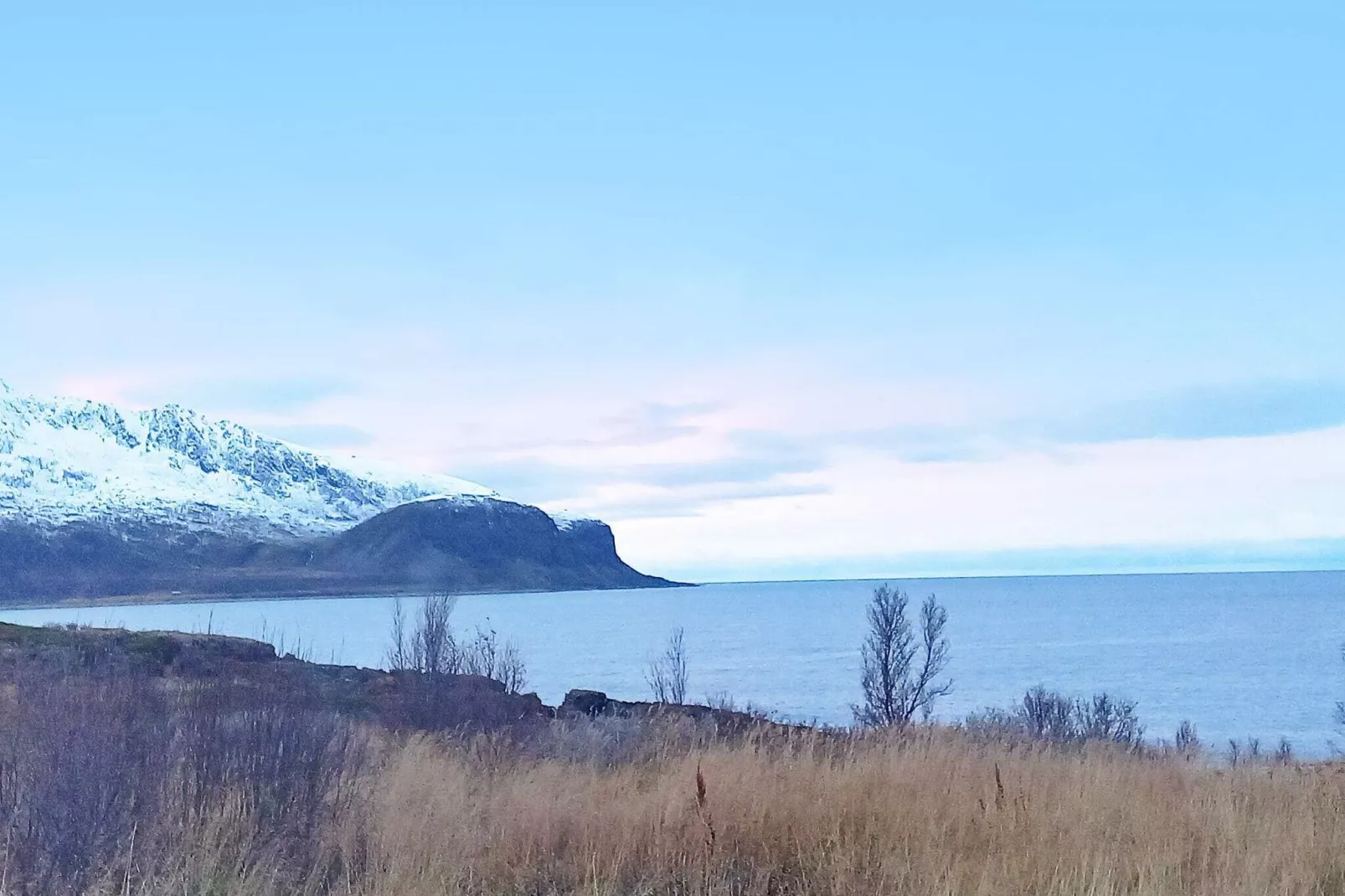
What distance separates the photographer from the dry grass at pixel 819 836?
18.9ft

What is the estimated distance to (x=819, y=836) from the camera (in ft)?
21.8

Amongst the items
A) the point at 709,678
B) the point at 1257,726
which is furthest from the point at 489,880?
the point at 709,678

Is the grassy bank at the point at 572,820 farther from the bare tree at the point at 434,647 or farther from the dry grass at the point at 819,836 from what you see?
the bare tree at the point at 434,647

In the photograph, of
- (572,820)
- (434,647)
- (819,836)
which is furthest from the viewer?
(434,647)

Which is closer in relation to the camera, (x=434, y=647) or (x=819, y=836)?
(x=819, y=836)

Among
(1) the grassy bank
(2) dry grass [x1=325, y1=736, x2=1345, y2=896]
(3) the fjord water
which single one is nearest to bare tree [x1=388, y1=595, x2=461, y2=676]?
(3) the fjord water

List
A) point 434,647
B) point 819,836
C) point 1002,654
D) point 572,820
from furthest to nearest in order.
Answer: point 1002,654 → point 434,647 → point 572,820 → point 819,836

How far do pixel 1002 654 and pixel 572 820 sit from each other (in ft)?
298

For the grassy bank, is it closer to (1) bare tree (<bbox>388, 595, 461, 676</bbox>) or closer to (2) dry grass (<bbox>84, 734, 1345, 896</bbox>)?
(2) dry grass (<bbox>84, 734, 1345, 896</bbox>)

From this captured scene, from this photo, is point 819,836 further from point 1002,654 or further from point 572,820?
point 1002,654

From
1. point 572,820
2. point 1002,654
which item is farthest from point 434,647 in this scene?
point 1002,654

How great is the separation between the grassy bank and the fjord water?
8.40 metres

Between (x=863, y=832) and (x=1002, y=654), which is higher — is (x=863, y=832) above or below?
above

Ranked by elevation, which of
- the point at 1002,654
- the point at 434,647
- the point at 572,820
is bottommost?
the point at 1002,654
